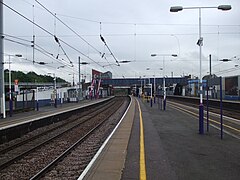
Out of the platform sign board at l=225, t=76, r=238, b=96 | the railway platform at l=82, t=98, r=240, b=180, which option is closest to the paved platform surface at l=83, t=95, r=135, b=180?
the railway platform at l=82, t=98, r=240, b=180

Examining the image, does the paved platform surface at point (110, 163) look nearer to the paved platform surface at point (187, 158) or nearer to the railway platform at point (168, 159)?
the railway platform at point (168, 159)

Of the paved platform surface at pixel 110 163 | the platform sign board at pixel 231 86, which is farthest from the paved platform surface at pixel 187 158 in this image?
the platform sign board at pixel 231 86

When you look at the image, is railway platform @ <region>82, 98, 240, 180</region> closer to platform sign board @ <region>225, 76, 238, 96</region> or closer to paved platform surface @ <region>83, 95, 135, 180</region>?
paved platform surface @ <region>83, 95, 135, 180</region>

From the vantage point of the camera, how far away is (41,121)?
22828 mm

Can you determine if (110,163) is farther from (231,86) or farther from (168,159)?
(231,86)

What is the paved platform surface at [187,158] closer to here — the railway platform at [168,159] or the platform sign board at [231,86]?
the railway platform at [168,159]

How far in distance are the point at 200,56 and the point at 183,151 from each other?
6167mm

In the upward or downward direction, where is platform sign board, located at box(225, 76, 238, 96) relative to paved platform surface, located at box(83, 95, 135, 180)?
upward

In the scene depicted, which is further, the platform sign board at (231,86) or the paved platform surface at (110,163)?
the platform sign board at (231,86)

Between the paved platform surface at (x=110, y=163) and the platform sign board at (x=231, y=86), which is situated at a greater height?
the platform sign board at (x=231, y=86)

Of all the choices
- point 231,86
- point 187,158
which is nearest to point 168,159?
point 187,158

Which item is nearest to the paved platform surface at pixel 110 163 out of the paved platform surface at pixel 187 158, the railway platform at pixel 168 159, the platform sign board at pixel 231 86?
the railway platform at pixel 168 159

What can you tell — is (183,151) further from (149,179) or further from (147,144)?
(149,179)

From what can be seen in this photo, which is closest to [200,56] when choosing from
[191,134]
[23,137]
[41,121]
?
[191,134]
